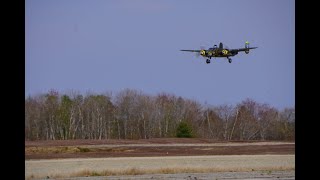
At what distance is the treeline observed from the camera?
71.4 metres

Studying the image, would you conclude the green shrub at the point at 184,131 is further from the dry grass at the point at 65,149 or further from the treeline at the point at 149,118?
the dry grass at the point at 65,149

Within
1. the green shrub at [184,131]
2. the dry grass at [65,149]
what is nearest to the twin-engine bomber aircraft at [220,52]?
the dry grass at [65,149]

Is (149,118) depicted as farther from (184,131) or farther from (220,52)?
(220,52)

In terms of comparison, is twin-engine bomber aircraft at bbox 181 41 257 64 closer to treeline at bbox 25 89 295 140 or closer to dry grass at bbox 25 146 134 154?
dry grass at bbox 25 146 134 154

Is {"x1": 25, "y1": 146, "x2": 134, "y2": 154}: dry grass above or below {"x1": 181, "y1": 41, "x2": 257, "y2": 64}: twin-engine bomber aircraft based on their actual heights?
below

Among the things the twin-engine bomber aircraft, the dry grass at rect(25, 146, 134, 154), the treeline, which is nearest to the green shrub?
the treeline

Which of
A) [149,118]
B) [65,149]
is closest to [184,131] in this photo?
[149,118]

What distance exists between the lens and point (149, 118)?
74.4 metres

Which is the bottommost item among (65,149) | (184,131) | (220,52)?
(65,149)

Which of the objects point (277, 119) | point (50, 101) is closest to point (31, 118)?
point (50, 101)

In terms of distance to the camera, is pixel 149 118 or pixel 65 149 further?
pixel 149 118
